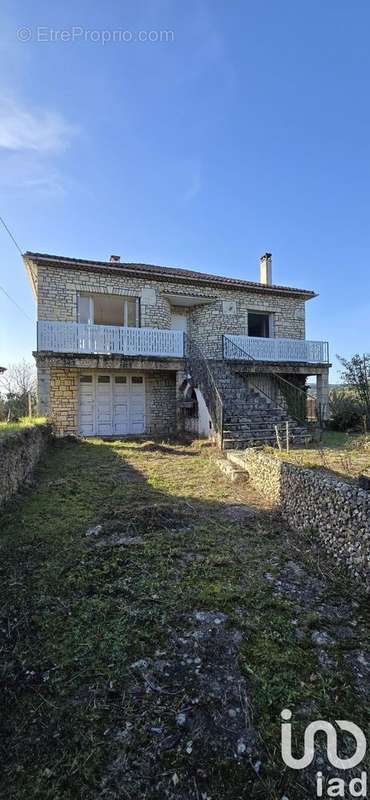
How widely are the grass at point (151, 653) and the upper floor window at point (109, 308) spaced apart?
30.6 feet

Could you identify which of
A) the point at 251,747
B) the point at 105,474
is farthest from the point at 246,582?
the point at 105,474

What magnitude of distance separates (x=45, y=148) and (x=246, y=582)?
9813 mm

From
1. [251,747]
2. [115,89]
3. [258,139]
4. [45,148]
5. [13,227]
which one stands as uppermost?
[258,139]

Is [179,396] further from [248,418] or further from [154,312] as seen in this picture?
[154,312]

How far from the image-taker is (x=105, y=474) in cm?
744

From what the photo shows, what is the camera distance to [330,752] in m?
1.91

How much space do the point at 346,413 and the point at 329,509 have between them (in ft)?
39.2

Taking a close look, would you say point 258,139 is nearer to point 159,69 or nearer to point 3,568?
point 159,69

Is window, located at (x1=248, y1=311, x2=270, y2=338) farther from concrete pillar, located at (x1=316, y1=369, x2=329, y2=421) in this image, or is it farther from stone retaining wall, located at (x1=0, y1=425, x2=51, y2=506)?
stone retaining wall, located at (x1=0, y1=425, x2=51, y2=506)

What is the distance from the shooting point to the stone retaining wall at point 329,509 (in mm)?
3576

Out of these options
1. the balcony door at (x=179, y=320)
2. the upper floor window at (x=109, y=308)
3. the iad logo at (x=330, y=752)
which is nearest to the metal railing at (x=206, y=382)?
the balcony door at (x=179, y=320)

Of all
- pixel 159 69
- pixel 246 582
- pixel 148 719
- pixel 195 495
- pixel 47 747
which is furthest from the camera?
pixel 159 69

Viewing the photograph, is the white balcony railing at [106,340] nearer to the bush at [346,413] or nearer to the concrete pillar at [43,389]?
the concrete pillar at [43,389]

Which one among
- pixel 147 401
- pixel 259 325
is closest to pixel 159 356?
pixel 147 401
